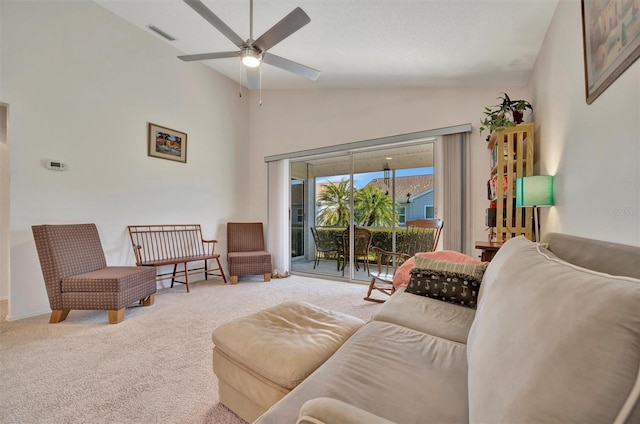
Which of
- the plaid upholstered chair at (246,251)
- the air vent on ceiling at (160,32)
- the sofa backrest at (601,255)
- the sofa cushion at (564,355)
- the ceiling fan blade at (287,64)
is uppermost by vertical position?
the air vent on ceiling at (160,32)

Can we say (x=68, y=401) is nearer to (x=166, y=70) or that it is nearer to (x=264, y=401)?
(x=264, y=401)

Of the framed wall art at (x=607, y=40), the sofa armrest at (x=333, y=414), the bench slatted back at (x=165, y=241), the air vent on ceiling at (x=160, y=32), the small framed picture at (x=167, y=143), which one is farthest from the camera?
the small framed picture at (x=167, y=143)

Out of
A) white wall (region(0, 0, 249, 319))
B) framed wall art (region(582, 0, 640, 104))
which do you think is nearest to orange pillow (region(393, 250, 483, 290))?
framed wall art (region(582, 0, 640, 104))

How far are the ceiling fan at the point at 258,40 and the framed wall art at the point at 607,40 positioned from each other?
64.5 inches

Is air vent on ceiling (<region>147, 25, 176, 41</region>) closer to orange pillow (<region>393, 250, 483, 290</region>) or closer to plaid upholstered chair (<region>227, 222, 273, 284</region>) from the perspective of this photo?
plaid upholstered chair (<region>227, 222, 273, 284</region>)

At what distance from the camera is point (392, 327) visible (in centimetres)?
139

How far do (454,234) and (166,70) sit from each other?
4.67m

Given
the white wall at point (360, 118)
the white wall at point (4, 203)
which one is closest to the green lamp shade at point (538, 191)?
the white wall at point (360, 118)

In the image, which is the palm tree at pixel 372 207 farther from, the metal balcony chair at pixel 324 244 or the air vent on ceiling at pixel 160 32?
the air vent on ceiling at pixel 160 32

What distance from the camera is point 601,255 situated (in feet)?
2.98

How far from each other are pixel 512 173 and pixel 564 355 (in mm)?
2471

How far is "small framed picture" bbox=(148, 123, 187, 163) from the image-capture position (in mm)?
3811

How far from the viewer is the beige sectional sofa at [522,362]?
1.50 ft

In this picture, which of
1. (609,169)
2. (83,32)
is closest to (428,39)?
(609,169)
